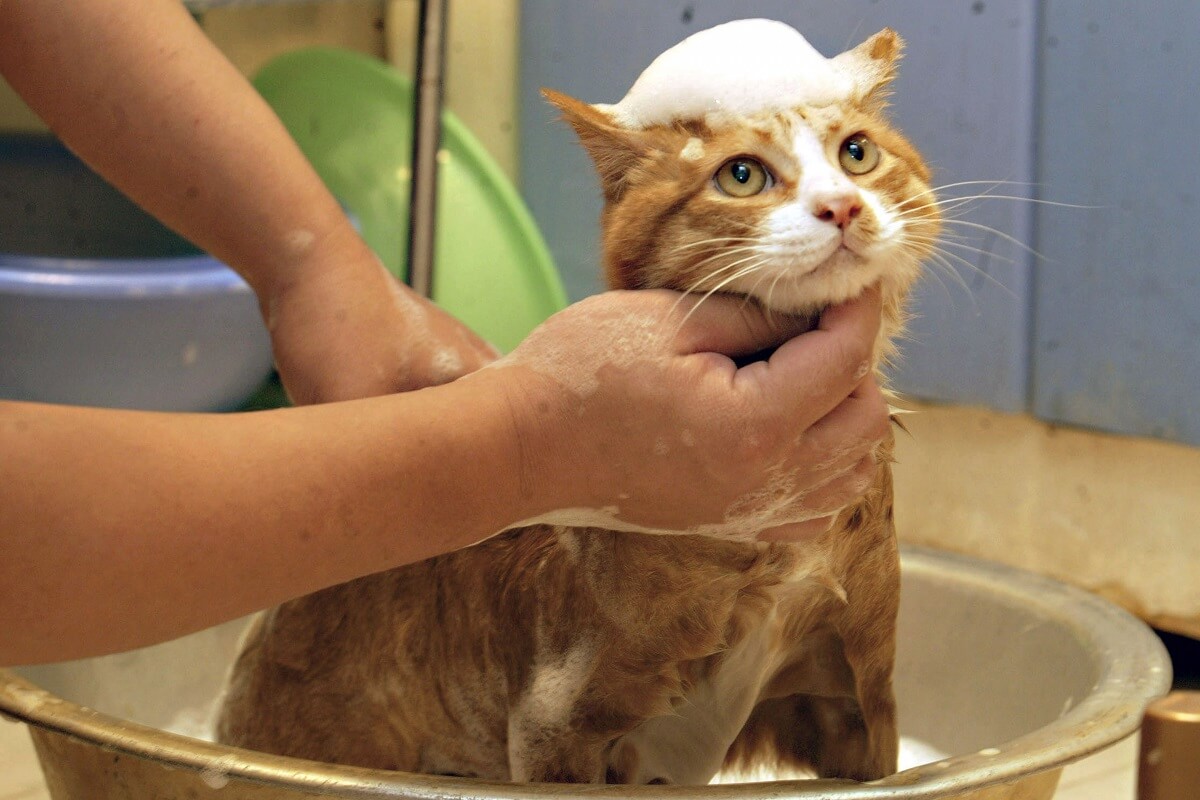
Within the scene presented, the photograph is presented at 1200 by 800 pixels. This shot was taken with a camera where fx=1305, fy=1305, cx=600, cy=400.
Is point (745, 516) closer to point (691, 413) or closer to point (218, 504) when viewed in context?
point (691, 413)

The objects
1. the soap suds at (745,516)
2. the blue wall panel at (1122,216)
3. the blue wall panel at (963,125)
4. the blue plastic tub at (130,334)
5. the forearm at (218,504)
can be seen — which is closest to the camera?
the forearm at (218,504)

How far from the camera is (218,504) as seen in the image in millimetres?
625

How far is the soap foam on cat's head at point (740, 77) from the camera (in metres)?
0.74

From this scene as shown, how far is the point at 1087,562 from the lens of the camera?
63.0 inches

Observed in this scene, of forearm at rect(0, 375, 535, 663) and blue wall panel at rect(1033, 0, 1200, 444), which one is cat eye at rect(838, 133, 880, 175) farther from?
blue wall panel at rect(1033, 0, 1200, 444)

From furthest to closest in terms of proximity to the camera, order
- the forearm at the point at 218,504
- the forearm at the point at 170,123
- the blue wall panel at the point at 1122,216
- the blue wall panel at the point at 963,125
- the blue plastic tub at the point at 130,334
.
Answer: the blue plastic tub at the point at 130,334 < the blue wall panel at the point at 963,125 < the blue wall panel at the point at 1122,216 < the forearm at the point at 170,123 < the forearm at the point at 218,504

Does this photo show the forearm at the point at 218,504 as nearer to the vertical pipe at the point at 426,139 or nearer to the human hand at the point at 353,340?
the human hand at the point at 353,340

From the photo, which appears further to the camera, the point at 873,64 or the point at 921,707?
the point at 921,707

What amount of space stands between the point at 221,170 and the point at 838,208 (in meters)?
0.51

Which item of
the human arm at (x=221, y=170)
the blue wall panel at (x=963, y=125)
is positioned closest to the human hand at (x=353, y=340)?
the human arm at (x=221, y=170)

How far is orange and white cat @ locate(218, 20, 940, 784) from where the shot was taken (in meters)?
0.72

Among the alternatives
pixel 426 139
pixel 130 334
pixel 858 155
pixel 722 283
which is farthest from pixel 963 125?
pixel 130 334

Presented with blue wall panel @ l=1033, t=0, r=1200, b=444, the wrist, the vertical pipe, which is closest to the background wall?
blue wall panel @ l=1033, t=0, r=1200, b=444

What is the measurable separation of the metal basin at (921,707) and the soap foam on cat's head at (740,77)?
383 mm
